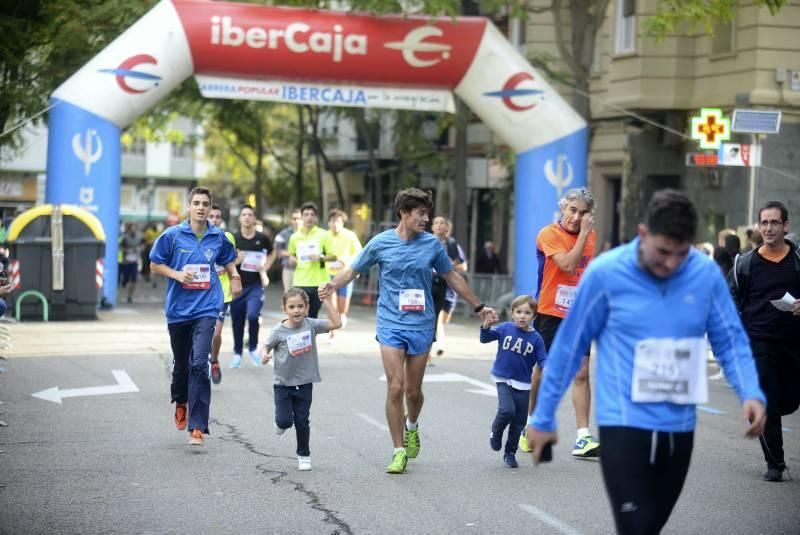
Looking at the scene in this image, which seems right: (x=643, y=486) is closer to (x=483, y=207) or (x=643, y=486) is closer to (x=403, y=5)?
(x=403, y=5)

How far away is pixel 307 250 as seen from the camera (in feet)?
56.9

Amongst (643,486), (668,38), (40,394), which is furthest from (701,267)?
(668,38)

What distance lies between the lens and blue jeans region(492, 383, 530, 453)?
32.0 feet

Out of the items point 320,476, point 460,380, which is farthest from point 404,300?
point 460,380

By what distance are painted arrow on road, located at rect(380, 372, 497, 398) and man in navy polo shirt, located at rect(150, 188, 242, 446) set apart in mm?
4407

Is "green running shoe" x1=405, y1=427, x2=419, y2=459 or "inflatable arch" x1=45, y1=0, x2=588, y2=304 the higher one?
"inflatable arch" x1=45, y1=0, x2=588, y2=304

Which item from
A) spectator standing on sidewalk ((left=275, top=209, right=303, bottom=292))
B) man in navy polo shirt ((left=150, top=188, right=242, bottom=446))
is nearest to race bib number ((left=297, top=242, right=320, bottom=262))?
spectator standing on sidewalk ((left=275, top=209, right=303, bottom=292))

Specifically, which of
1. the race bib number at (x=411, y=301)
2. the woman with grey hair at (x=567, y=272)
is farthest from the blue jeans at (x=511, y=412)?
the race bib number at (x=411, y=301)

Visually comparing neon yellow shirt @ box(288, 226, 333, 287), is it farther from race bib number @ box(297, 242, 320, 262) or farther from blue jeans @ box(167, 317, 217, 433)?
blue jeans @ box(167, 317, 217, 433)

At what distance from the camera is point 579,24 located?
86.0 feet

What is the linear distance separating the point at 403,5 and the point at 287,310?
16.7 metres

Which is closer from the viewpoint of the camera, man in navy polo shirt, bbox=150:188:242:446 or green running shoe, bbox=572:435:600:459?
green running shoe, bbox=572:435:600:459

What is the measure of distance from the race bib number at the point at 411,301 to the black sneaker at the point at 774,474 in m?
2.58

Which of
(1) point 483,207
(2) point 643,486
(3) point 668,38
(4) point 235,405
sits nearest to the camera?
(2) point 643,486
